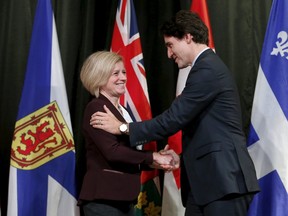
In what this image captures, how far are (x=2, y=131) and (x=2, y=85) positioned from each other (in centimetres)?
30

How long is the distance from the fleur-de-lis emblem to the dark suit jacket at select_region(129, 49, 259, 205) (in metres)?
0.79

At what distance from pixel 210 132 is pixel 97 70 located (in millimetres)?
626

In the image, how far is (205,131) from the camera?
1965mm

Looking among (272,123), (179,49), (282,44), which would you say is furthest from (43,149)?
(282,44)

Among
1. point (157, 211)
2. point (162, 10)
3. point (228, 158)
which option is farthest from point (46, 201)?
point (162, 10)

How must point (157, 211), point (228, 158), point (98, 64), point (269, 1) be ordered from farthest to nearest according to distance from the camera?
1. point (269, 1)
2. point (157, 211)
3. point (98, 64)
4. point (228, 158)

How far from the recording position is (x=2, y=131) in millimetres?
3309

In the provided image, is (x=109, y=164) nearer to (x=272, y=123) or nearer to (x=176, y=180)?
(x=176, y=180)

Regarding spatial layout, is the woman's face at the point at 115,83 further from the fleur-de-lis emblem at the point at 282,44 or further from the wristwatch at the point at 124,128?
the fleur-de-lis emblem at the point at 282,44

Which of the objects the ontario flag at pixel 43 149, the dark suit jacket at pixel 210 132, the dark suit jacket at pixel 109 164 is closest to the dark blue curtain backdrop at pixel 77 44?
the ontario flag at pixel 43 149

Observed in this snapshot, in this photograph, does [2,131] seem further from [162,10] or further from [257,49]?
[257,49]

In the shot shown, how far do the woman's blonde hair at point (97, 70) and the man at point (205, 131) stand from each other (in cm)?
22

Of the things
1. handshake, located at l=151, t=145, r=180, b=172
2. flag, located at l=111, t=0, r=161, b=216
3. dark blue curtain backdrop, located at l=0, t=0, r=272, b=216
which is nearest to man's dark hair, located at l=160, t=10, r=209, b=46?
handshake, located at l=151, t=145, r=180, b=172

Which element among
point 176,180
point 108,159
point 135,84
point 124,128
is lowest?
point 176,180
